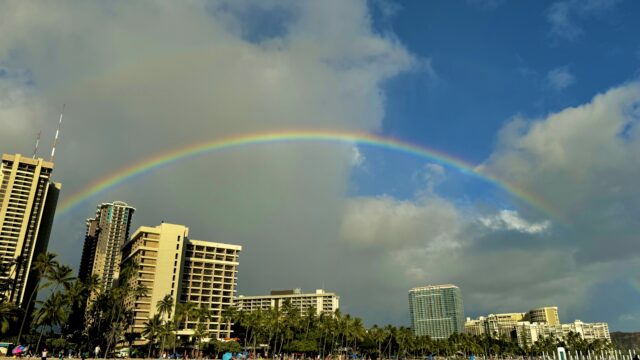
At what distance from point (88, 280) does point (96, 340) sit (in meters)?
17.8

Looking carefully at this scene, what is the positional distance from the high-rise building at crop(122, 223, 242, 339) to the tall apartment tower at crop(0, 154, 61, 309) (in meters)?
37.8

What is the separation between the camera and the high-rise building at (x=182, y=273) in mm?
147000

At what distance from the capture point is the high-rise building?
14700 cm

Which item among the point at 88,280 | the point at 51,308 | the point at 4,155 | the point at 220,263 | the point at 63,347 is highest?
the point at 4,155

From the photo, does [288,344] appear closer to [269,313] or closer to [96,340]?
[269,313]

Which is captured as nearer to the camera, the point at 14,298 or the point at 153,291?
the point at 153,291

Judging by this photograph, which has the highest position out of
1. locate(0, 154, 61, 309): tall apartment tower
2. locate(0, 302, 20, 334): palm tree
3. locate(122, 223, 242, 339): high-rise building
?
locate(0, 154, 61, 309): tall apartment tower

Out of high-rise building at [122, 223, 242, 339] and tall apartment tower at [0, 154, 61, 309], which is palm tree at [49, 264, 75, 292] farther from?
tall apartment tower at [0, 154, 61, 309]

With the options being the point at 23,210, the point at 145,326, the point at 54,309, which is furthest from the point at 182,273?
the point at 23,210

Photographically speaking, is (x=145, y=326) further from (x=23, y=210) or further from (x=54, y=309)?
(x=23, y=210)

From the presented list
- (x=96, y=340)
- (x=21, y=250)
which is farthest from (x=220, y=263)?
(x=21, y=250)

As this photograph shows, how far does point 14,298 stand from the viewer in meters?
169

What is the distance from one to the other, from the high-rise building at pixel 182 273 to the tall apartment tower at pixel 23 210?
3777cm

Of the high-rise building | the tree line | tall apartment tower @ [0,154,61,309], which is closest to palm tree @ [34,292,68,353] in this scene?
the tree line
